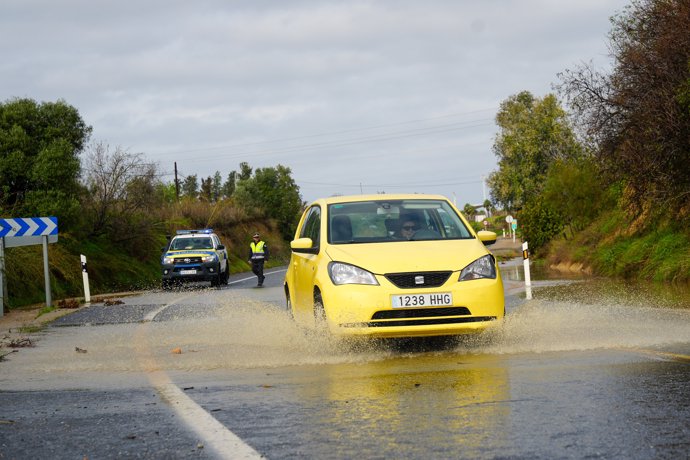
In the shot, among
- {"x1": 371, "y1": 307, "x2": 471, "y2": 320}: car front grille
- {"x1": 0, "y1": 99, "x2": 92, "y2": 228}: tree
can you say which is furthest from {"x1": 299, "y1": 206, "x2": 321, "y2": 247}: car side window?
{"x1": 0, "y1": 99, "x2": 92, "y2": 228}: tree

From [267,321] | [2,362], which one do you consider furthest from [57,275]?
[2,362]

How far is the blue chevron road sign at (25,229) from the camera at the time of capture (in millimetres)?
19953

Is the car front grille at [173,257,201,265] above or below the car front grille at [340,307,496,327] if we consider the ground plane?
above

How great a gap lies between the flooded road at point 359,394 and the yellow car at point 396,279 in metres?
0.29

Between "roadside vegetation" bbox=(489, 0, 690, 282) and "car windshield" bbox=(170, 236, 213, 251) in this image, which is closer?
"roadside vegetation" bbox=(489, 0, 690, 282)

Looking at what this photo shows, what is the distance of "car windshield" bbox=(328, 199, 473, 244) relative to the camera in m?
10.8

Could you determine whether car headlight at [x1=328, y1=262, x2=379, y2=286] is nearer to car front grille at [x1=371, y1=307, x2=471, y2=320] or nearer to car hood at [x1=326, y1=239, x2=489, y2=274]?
car hood at [x1=326, y1=239, x2=489, y2=274]

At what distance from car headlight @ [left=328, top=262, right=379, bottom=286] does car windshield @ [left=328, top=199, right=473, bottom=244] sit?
0.83 metres

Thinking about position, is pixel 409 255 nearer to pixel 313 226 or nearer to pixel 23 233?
pixel 313 226

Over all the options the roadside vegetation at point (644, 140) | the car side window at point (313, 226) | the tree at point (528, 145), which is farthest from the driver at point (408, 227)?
the tree at point (528, 145)

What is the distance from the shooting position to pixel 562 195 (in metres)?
43.7

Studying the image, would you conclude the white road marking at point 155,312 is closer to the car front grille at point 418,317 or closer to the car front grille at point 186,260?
the car front grille at point 418,317

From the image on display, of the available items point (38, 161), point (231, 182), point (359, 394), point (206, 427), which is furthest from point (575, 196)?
point (231, 182)

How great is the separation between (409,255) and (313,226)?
216 centimetres
